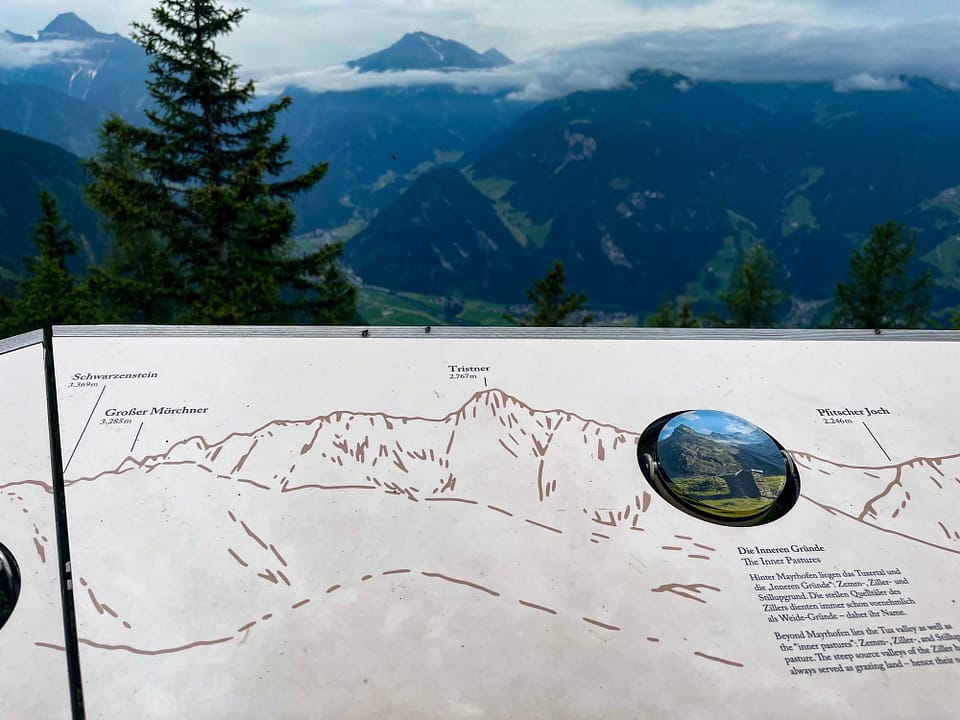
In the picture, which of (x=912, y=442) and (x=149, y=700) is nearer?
(x=149, y=700)

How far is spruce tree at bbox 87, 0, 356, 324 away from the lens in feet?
61.1

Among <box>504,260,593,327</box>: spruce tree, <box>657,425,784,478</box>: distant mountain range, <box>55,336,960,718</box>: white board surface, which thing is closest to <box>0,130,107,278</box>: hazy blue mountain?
<box>504,260,593,327</box>: spruce tree

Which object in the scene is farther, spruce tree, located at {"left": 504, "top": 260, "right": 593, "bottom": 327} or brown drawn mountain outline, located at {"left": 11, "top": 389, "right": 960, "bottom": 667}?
spruce tree, located at {"left": 504, "top": 260, "right": 593, "bottom": 327}

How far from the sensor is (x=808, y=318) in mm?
167125

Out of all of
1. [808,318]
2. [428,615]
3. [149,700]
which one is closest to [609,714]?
[428,615]

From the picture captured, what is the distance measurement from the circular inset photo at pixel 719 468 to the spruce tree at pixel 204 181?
15.7 metres

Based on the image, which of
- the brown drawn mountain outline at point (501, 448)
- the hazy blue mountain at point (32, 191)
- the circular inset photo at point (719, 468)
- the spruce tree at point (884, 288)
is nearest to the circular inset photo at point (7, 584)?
the brown drawn mountain outline at point (501, 448)

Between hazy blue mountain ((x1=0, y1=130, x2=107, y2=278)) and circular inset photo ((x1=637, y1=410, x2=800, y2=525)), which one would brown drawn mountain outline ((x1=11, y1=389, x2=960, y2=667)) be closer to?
circular inset photo ((x1=637, y1=410, x2=800, y2=525))

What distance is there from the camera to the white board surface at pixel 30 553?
405 cm

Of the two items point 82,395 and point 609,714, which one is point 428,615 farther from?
point 82,395

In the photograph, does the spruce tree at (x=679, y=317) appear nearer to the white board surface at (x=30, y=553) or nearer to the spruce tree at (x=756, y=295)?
the spruce tree at (x=756, y=295)

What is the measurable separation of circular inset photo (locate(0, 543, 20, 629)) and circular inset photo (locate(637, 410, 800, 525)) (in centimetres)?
516

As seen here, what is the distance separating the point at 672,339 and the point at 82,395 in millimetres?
6757

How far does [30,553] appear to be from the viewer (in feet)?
15.8
